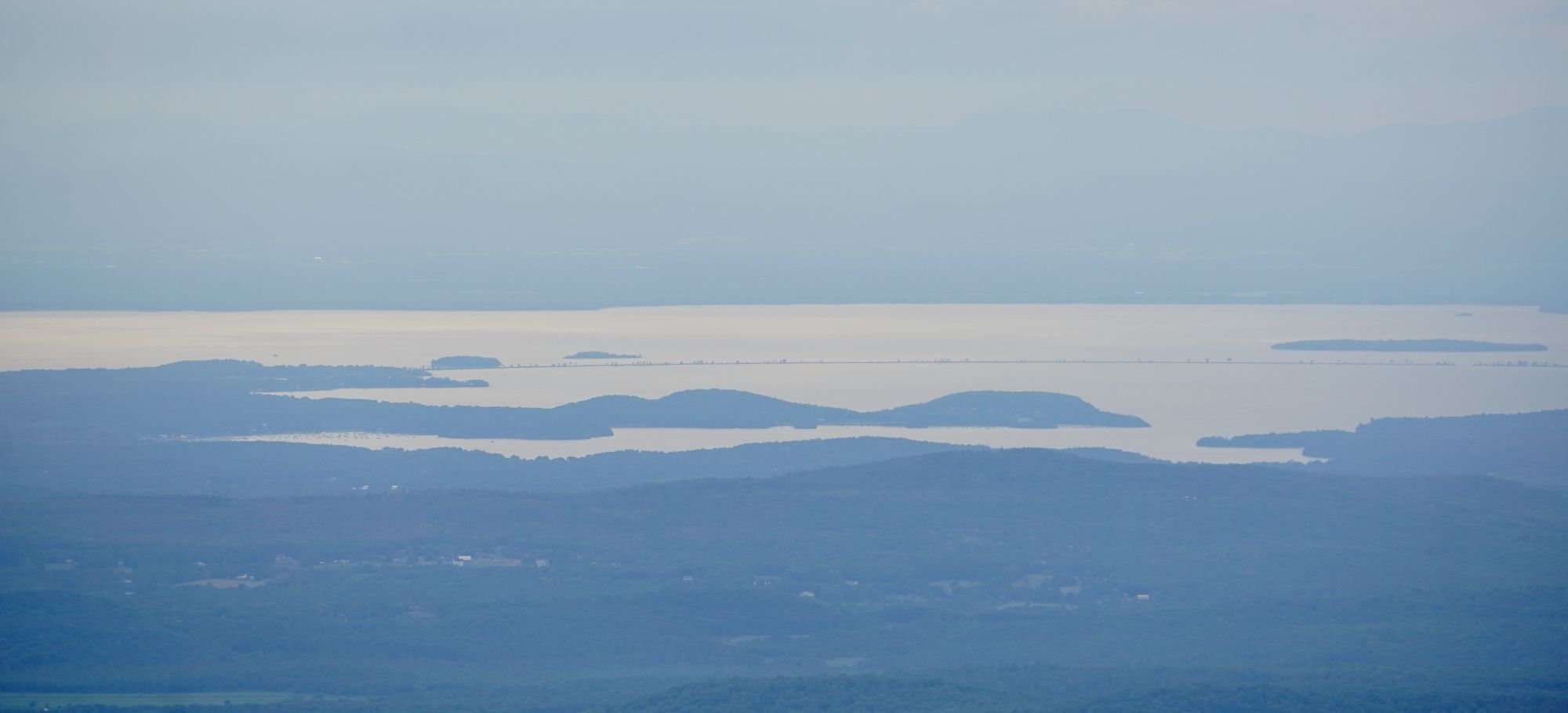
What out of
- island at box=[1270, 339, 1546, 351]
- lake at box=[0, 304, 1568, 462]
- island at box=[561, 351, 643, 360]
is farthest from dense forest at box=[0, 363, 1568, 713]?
island at box=[1270, 339, 1546, 351]

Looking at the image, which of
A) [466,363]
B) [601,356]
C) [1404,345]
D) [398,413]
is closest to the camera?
[398,413]

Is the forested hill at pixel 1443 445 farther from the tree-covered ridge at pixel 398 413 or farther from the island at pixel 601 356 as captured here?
the island at pixel 601 356

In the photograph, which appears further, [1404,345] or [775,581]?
[1404,345]

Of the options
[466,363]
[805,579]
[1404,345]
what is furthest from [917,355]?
[805,579]

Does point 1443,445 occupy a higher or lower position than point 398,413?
higher

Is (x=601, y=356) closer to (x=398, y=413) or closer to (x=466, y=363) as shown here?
(x=466, y=363)

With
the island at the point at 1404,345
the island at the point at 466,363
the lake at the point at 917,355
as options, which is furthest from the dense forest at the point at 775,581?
the island at the point at 1404,345
